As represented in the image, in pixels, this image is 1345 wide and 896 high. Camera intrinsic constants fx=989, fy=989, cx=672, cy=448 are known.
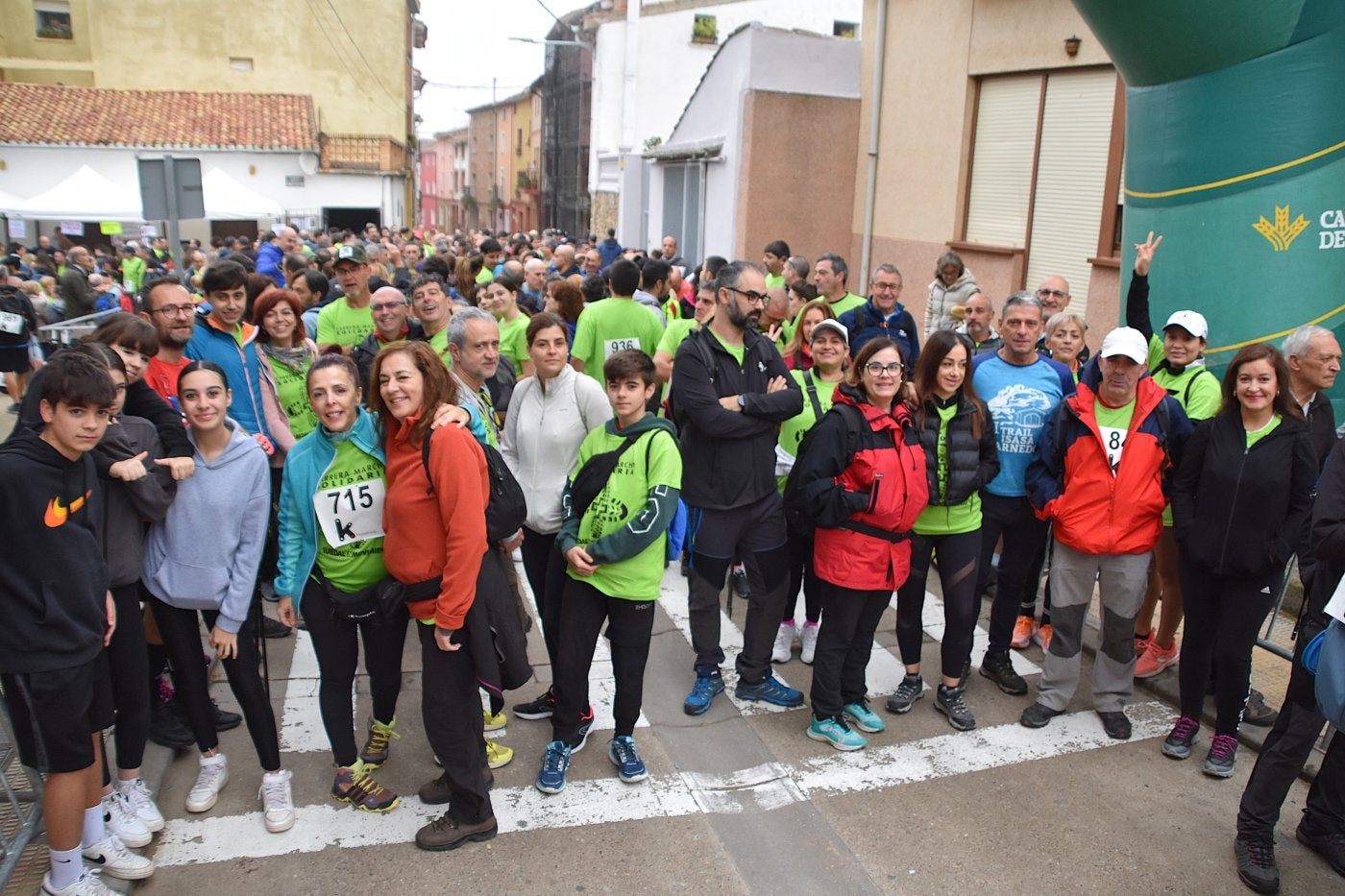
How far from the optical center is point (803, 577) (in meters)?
5.77

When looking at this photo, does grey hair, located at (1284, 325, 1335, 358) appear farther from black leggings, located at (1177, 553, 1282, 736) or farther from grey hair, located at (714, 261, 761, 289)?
grey hair, located at (714, 261, 761, 289)

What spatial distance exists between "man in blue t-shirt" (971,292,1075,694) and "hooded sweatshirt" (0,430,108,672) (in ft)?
12.9

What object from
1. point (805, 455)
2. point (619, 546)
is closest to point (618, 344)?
point (805, 455)

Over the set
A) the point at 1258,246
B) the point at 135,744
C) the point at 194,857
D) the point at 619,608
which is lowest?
the point at 194,857

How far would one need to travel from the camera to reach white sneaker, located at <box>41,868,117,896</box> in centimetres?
340

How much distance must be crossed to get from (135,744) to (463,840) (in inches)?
52.5

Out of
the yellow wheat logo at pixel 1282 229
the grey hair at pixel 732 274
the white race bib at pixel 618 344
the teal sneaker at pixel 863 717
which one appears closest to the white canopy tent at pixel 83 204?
the white race bib at pixel 618 344

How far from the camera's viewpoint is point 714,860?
3883 millimetres

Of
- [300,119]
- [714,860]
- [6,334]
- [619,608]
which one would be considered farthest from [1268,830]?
[300,119]

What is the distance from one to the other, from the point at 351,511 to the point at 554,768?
1.45 m

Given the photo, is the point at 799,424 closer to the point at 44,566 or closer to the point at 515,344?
the point at 515,344

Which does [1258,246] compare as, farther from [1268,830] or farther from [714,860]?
[714,860]

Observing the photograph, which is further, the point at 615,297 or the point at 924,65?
the point at 924,65

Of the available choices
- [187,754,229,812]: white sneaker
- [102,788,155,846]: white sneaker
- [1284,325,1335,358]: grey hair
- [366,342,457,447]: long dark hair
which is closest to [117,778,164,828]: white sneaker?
[102,788,155,846]: white sneaker
